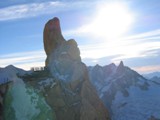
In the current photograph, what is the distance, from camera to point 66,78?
118188mm

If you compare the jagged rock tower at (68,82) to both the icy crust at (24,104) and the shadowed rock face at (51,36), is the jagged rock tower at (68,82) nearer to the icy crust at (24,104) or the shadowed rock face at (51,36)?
the shadowed rock face at (51,36)

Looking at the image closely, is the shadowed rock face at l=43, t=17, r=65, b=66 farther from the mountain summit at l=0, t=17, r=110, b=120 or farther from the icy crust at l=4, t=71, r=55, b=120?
the icy crust at l=4, t=71, r=55, b=120

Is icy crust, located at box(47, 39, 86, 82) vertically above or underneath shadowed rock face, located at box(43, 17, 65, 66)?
underneath

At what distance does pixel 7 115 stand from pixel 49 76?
946 inches

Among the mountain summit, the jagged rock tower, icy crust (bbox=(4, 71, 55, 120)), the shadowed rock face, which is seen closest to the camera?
icy crust (bbox=(4, 71, 55, 120))

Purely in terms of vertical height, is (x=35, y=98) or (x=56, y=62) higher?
(x=56, y=62)

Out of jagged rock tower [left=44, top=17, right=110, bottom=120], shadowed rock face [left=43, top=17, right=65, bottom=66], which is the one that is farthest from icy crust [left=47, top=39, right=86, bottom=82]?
shadowed rock face [left=43, top=17, right=65, bottom=66]

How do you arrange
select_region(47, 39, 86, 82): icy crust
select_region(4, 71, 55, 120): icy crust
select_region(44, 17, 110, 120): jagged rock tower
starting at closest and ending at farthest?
select_region(4, 71, 55, 120): icy crust → select_region(44, 17, 110, 120): jagged rock tower → select_region(47, 39, 86, 82): icy crust

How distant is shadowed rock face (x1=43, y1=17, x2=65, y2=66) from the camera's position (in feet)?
433

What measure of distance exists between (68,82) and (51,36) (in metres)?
23.8

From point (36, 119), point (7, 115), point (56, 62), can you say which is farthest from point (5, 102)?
point (56, 62)

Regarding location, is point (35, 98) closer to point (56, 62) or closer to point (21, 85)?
point (21, 85)

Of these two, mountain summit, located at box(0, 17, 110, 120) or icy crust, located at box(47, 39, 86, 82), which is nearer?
mountain summit, located at box(0, 17, 110, 120)

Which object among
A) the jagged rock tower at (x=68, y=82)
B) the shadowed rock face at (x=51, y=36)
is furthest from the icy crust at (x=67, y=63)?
the shadowed rock face at (x=51, y=36)
